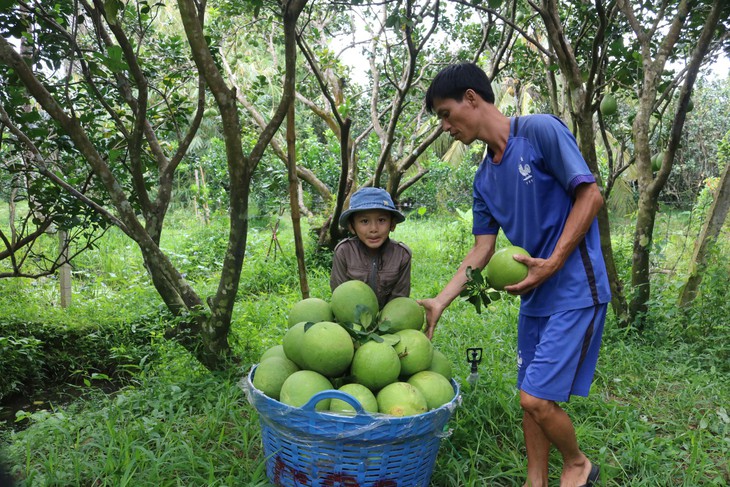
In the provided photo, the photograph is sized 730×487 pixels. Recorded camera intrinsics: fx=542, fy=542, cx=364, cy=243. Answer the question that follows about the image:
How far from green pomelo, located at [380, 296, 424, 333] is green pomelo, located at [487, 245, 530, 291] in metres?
0.41

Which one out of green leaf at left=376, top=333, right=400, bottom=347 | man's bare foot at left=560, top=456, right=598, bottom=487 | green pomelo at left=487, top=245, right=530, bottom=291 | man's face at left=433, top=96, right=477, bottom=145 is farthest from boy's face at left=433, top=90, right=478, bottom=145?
man's bare foot at left=560, top=456, right=598, bottom=487

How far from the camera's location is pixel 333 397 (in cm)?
181

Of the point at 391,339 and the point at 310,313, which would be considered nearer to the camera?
the point at 391,339

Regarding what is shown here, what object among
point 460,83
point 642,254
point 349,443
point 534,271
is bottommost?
point 349,443

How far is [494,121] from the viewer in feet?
7.17

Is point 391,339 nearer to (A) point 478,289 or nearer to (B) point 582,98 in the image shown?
(A) point 478,289

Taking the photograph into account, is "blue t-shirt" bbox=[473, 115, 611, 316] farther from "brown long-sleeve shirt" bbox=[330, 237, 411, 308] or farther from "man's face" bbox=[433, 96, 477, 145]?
"brown long-sleeve shirt" bbox=[330, 237, 411, 308]

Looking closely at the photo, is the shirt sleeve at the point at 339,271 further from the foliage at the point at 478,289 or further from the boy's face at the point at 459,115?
the boy's face at the point at 459,115

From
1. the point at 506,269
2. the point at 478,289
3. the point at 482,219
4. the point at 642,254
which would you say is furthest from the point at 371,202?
the point at 642,254

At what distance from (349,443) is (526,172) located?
1205 millimetres

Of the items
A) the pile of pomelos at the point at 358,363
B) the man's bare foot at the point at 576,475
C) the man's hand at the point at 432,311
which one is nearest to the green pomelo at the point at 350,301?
the pile of pomelos at the point at 358,363

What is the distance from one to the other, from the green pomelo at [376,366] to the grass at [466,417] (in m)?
0.47

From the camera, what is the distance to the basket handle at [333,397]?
1.79 m

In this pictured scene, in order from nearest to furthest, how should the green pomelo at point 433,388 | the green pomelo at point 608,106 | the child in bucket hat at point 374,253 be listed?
the green pomelo at point 433,388 < the child in bucket hat at point 374,253 < the green pomelo at point 608,106
